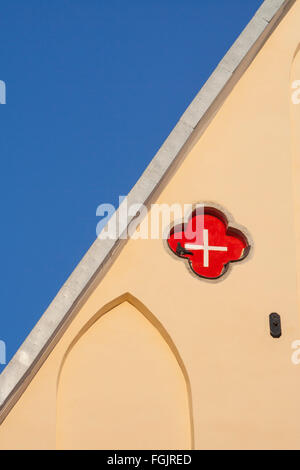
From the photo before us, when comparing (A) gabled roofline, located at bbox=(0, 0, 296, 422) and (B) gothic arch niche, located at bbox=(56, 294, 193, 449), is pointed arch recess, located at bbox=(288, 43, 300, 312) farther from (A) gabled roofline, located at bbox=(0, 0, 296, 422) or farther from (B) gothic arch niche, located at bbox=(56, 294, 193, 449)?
(B) gothic arch niche, located at bbox=(56, 294, 193, 449)

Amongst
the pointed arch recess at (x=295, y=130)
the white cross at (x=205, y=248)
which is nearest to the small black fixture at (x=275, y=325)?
the pointed arch recess at (x=295, y=130)

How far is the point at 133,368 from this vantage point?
11320 mm

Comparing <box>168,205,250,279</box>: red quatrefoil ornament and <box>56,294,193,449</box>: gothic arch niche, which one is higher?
<box>168,205,250,279</box>: red quatrefoil ornament

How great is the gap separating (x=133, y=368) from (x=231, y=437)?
1031 millimetres

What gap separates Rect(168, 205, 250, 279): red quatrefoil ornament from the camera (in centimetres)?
1184

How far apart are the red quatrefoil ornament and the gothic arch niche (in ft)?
2.28

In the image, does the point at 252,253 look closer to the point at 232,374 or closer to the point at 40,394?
the point at 232,374

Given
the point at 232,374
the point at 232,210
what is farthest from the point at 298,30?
the point at 232,374

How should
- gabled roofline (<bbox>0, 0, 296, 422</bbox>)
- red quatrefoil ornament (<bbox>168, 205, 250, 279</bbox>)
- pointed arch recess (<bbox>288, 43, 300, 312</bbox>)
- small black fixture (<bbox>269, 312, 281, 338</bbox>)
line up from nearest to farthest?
gabled roofline (<bbox>0, 0, 296, 422</bbox>)
small black fixture (<bbox>269, 312, 281, 338</bbox>)
red quatrefoil ornament (<bbox>168, 205, 250, 279</bbox>)
pointed arch recess (<bbox>288, 43, 300, 312</bbox>)

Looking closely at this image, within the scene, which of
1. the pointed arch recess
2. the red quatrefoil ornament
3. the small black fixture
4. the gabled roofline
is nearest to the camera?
the gabled roofline

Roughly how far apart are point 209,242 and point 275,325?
1.04 m

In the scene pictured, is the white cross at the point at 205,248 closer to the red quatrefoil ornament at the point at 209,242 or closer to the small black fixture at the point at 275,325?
the red quatrefoil ornament at the point at 209,242

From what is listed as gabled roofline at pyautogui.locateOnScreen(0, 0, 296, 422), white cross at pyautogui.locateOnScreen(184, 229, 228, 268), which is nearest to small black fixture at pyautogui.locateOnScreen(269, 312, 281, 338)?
white cross at pyautogui.locateOnScreen(184, 229, 228, 268)

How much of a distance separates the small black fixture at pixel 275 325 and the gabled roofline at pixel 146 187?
1.48 metres
